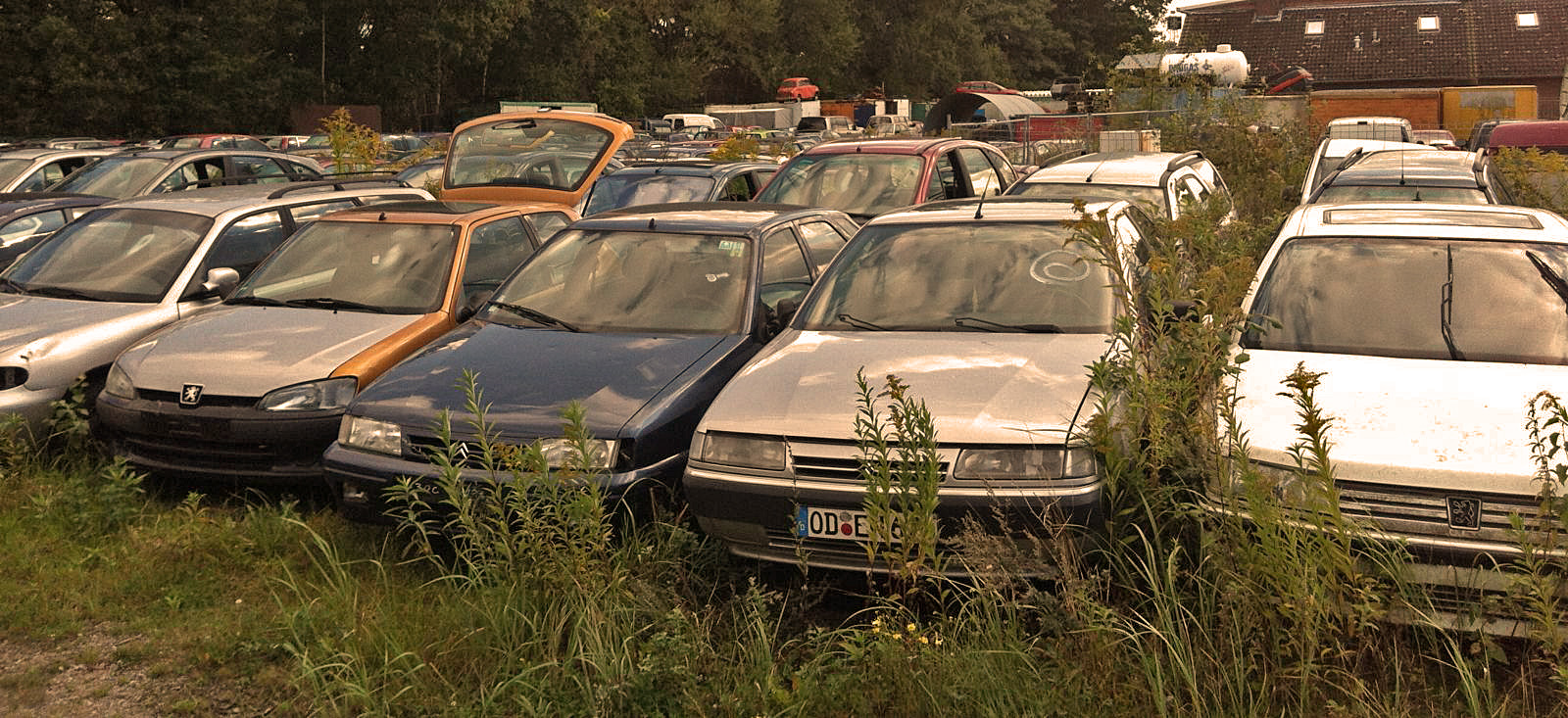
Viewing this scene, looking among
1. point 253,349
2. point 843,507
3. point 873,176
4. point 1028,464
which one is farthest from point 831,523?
point 873,176

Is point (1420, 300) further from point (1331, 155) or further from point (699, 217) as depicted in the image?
point (1331, 155)

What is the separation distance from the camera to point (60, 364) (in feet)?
24.7

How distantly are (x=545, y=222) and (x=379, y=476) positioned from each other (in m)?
3.59

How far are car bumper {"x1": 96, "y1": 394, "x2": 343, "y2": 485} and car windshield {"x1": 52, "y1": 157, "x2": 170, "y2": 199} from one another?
823cm

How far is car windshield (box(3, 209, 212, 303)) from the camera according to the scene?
328 inches

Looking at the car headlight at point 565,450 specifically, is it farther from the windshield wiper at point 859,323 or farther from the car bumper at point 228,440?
the car bumper at point 228,440

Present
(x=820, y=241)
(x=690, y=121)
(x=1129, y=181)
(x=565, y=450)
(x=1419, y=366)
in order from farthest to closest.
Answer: (x=690, y=121), (x=1129, y=181), (x=820, y=241), (x=565, y=450), (x=1419, y=366)

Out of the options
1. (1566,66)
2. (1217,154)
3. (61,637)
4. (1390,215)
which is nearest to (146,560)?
(61,637)

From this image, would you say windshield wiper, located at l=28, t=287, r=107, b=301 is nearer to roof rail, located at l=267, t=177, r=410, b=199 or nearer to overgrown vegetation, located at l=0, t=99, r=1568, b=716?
roof rail, located at l=267, t=177, r=410, b=199

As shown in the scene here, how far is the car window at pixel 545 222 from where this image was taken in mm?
8844

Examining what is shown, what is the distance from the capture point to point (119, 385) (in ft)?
23.1

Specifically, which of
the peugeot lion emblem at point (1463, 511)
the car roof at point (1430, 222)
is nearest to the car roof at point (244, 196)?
the car roof at point (1430, 222)

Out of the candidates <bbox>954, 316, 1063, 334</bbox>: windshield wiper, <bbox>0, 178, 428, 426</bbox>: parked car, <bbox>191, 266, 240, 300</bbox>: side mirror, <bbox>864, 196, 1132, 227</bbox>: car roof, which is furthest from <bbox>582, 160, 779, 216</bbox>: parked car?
<bbox>954, 316, 1063, 334</bbox>: windshield wiper

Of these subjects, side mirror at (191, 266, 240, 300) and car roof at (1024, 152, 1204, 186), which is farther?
car roof at (1024, 152, 1204, 186)
